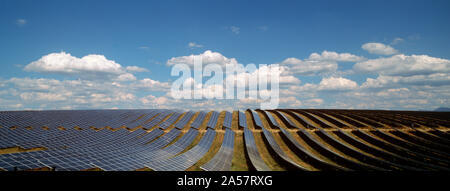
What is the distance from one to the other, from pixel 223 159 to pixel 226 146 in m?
8.92

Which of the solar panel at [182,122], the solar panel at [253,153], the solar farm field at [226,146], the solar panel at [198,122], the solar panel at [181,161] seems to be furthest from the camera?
the solar panel at [198,122]

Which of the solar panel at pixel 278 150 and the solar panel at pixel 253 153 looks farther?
the solar panel at pixel 278 150

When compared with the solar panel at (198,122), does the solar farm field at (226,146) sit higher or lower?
lower

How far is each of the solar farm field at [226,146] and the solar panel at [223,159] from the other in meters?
0.18

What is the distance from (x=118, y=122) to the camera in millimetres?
66500

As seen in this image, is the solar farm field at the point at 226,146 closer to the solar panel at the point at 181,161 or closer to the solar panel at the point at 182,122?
the solar panel at the point at 181,161

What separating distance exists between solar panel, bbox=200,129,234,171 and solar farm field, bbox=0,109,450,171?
18 centimetres

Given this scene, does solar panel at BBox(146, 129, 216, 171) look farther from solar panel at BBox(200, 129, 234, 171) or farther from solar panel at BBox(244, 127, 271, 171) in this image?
solar panel at BBox(244, 127, 271, 171)

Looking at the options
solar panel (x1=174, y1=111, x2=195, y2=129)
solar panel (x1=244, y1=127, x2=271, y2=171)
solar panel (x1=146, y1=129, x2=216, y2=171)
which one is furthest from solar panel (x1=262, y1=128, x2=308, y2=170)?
solar panel (x1=174, y1=111, x2=195, y2=129)

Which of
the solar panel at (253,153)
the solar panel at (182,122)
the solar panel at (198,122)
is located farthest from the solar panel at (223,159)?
the solar panel at (182,122)

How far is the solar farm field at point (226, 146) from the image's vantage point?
30250 mm

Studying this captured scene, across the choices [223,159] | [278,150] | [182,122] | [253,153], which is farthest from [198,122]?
[223,159]
